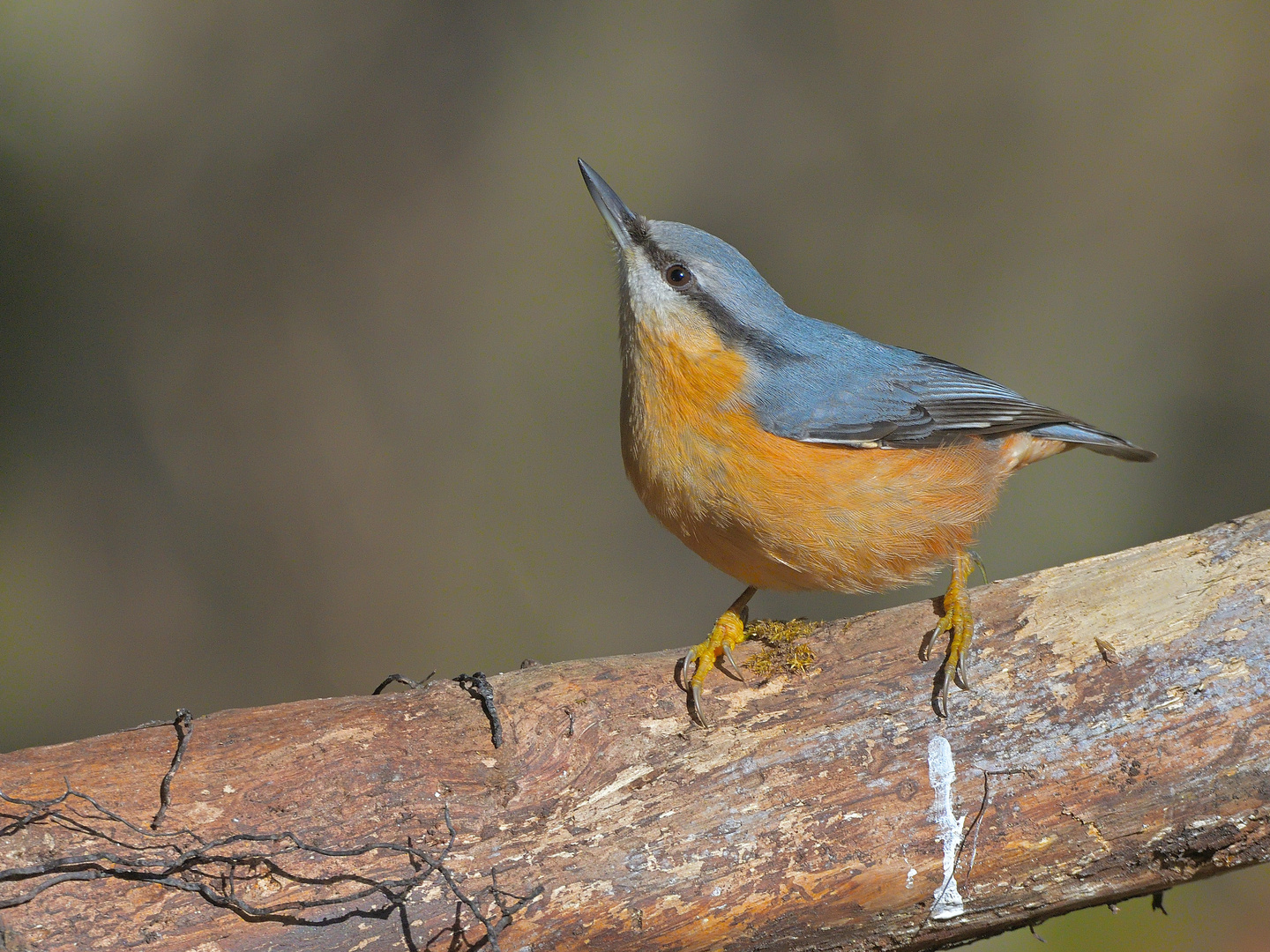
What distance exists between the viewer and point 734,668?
2949 mm

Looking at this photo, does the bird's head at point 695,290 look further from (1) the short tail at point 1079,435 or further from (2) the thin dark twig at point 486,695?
(2) the thin dark twig at point 486,695

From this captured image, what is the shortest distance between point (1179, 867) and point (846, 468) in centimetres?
141

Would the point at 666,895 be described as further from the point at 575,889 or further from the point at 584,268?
the point at 584,268

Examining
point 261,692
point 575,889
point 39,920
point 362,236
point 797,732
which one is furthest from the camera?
point 362,236

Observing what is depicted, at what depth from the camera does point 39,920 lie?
6.99 ft

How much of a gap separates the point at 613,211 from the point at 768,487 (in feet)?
4.16

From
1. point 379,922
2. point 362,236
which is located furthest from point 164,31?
point 379,922

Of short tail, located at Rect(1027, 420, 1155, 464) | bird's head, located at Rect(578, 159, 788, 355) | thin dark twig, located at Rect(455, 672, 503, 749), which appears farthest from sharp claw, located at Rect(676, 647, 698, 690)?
short tail, located at Rect(1027, 420, 1155, 464)

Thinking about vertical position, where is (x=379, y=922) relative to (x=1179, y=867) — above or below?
above

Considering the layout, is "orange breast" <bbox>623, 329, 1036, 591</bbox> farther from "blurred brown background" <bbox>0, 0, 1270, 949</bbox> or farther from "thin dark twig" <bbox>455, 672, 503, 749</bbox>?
"blurred brown background" <bbox>0, 0, 1270, 949</bbox>

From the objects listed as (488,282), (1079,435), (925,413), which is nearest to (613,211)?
(925,413)

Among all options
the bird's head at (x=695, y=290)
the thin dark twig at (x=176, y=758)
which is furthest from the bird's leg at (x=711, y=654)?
the thin dark twig at (x=176, y=758)

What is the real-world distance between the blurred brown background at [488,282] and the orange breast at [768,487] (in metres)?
2.78

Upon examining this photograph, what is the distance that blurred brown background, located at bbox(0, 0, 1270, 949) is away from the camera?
20.2ft
